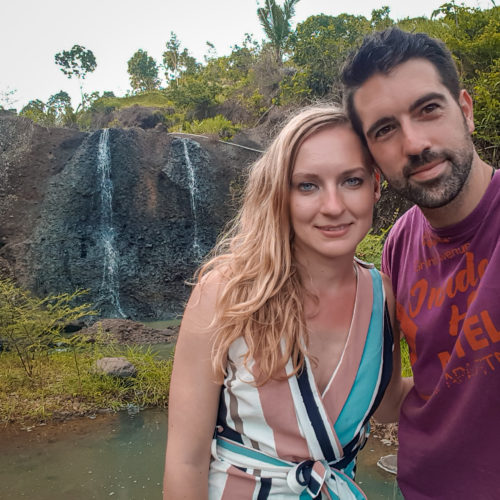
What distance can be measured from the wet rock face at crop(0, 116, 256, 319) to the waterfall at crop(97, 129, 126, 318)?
0.08ft

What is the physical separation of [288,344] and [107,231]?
12088 millimetres

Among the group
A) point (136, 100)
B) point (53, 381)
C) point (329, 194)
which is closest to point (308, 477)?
point (329, 194)

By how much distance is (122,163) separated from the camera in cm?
1330

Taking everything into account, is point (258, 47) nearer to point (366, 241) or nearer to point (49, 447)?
point (366, 241)

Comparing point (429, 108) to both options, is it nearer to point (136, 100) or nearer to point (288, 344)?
point (288, 344)

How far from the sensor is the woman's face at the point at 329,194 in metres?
1.56

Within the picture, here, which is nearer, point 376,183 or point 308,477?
point 308,477

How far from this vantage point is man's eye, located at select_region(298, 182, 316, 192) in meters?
1.60

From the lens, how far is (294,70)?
19828 mm

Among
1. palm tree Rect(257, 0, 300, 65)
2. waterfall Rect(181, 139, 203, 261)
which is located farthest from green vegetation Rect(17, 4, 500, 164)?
waterfall Rect(181, 139, 203, 261)

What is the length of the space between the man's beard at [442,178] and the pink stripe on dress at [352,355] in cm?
36

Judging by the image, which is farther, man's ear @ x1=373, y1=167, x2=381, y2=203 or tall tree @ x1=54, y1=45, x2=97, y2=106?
tall tree @ x1=54, y1=45, x2=97, y2=106

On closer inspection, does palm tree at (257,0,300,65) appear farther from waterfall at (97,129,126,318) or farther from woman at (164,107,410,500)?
woman at (164,107,410,500)

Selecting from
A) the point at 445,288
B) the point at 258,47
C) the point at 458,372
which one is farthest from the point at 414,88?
the point at 258,47
